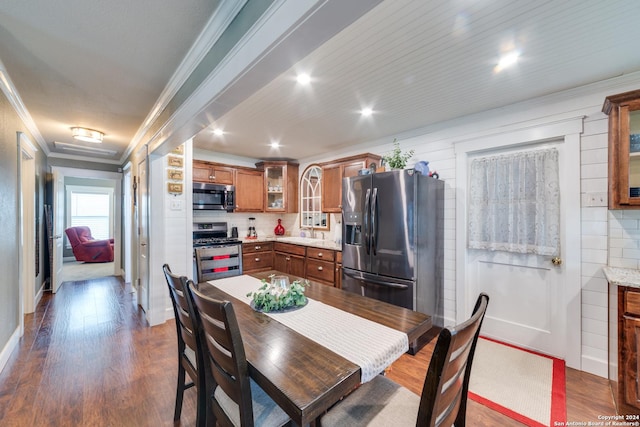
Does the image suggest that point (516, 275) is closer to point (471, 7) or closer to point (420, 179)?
point (420, 179)

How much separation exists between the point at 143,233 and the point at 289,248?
210 cm

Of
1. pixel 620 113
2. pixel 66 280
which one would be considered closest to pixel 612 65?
pixel 620 113

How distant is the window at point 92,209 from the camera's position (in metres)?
7.84

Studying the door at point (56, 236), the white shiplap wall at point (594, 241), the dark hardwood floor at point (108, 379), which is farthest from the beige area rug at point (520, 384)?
the door at point (56, 236)

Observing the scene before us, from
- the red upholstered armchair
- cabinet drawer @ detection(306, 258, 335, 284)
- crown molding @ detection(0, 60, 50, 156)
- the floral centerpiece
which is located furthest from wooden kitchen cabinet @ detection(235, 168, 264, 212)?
the red upholstered armchair

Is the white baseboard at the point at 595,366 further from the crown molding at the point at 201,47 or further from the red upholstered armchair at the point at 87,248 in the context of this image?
the red upholstered armchair at the point at 87,248

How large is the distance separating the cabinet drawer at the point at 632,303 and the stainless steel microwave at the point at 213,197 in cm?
463

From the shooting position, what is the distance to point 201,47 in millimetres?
1713

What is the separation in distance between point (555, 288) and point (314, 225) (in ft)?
10.9

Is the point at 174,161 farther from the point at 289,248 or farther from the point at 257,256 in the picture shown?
the point at 289,248

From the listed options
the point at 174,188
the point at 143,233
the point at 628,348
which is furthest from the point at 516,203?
the point at 143,233

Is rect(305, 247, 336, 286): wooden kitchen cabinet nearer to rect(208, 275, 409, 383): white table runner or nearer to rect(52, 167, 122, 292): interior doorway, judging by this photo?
rect(208, 275, 409, 383): white table runner

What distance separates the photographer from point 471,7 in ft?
4.63

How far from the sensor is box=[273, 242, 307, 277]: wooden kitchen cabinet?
4.20 metres
